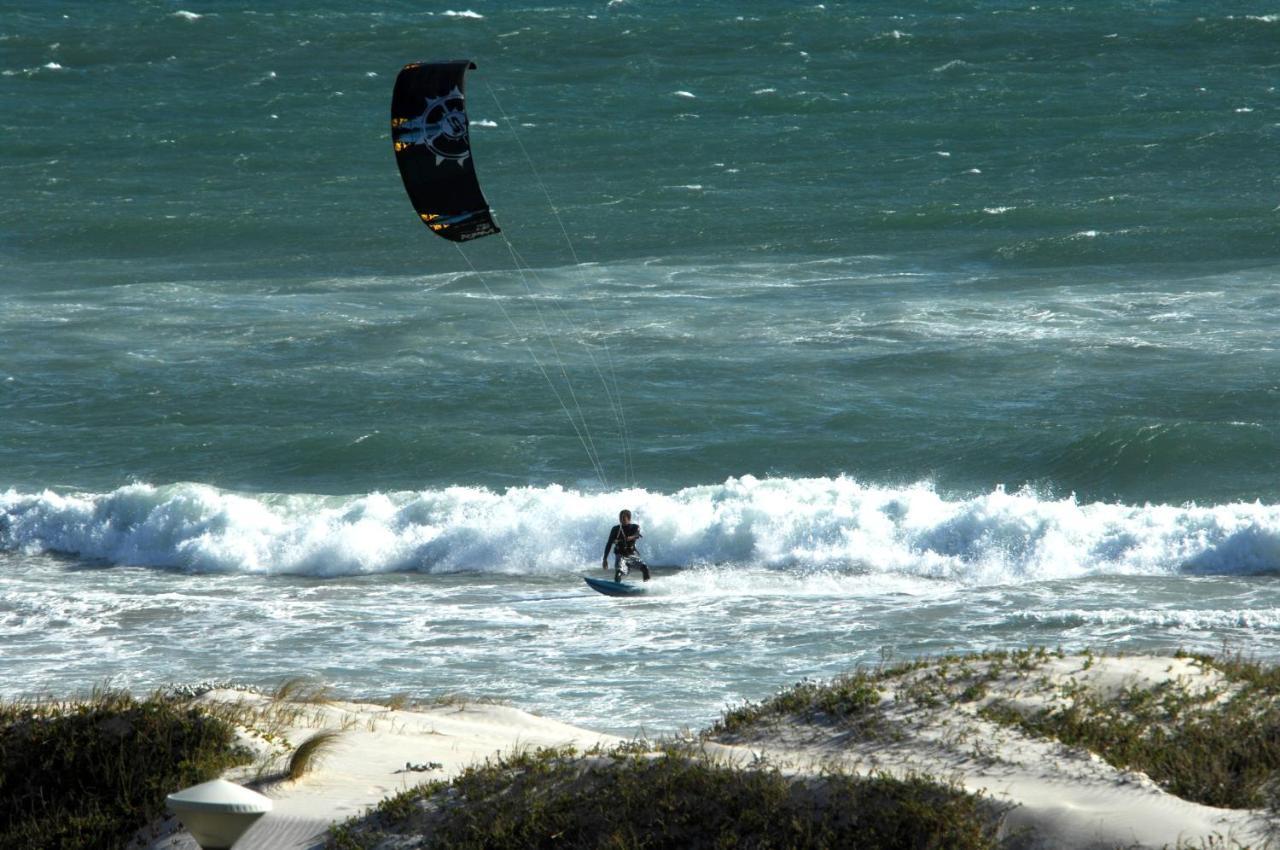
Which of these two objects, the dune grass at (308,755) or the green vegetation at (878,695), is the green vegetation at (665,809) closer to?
the dune grass at (308,755)

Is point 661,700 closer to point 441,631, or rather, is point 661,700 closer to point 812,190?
point 441,631

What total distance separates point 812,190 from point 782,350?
12311 mm

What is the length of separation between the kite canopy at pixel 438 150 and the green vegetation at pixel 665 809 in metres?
8.66

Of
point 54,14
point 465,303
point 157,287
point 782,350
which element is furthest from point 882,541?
point 54,14

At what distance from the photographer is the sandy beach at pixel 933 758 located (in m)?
7.85

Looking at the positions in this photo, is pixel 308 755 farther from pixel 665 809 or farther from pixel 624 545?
pixel 624 545

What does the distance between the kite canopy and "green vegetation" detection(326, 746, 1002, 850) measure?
8.66m

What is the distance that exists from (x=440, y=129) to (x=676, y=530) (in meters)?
7.16

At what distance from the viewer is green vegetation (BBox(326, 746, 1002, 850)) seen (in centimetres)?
790

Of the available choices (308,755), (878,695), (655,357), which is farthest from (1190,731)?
(655,357)

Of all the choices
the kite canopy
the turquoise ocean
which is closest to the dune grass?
the turquoise ocean

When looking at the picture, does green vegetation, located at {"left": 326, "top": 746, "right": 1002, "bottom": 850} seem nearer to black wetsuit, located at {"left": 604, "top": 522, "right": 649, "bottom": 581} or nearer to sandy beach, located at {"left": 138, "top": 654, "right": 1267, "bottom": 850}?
sandy beach, located at {"left": 138, "top": 654, "right": 1267, "bottom": 850}

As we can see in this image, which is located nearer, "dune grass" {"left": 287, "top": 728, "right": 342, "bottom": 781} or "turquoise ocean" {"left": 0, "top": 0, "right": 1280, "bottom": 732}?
"dune grass" {"left": 287, "top": 728, "right": 342, "bottom": 781}

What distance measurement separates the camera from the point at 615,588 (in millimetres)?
18266
